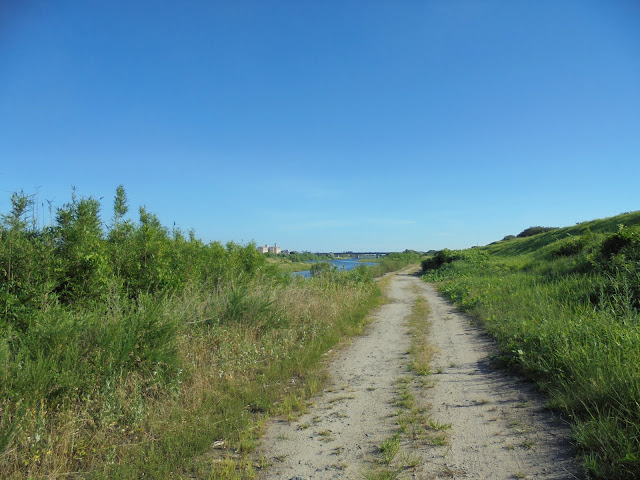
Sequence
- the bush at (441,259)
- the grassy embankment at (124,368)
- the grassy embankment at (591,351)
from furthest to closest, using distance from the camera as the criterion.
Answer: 1. the bush at (441,259)
2. the grassy embankment at (124,368)
3. the grassy embankment at (591,351)

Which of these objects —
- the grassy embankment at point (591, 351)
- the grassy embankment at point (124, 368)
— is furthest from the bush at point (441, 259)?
the grassy embankment at point (124, 368)

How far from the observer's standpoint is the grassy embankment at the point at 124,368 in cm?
367

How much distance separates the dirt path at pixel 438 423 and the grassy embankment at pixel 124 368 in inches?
19.4

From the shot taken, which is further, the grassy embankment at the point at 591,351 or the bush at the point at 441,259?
the bush at the point at 441,259

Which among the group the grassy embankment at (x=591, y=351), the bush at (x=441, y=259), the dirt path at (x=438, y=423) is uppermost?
the bush at (x=441, y=259)

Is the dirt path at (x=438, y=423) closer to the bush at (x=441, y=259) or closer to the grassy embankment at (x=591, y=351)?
the grassy embankment at (x=591, y=351)

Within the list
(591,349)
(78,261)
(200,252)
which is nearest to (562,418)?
(591,349)

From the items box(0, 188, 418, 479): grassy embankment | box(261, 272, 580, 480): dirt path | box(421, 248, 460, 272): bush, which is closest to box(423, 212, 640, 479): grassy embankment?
box(261, 272, 580, 480): dirt path

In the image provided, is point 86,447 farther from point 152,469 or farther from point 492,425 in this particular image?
point 492,425

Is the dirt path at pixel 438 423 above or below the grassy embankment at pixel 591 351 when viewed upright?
below

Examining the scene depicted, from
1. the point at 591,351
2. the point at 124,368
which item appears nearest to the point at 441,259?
the point at 591,351

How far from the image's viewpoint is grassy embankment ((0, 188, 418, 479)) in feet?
12.1

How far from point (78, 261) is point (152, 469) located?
5958mm

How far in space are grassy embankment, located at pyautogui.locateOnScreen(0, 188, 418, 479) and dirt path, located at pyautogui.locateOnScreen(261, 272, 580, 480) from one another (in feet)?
1.62
